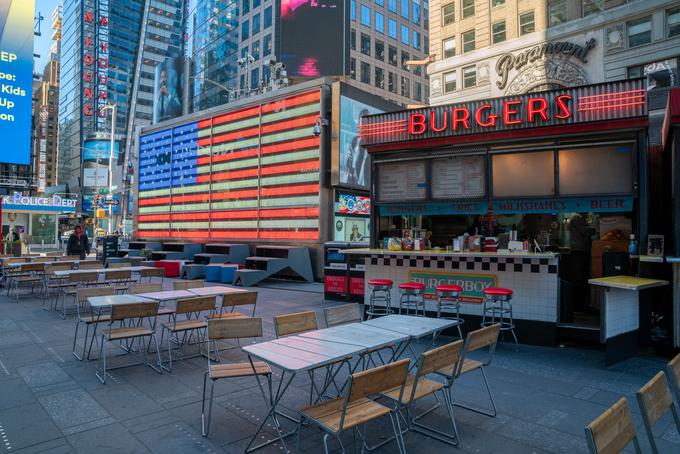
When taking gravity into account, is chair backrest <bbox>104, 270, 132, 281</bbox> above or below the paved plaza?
above

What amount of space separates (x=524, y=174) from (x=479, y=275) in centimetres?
206

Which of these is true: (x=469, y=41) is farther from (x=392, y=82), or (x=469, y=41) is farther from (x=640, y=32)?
(x=392, y=82)

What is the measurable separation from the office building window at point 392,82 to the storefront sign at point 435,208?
41.3 metres

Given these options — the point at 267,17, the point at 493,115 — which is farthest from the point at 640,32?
the point at 267,17

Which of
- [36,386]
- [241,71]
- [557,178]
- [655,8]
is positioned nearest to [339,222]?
[557,178]

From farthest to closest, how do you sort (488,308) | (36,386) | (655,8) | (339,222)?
(655,8) → (339,222) → (488,308) → (36,386)

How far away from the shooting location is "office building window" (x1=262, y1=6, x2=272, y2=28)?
4584 centimetres

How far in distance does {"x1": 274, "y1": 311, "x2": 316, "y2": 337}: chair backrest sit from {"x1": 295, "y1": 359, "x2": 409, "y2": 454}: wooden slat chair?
1.40 meters

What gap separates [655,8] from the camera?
24.4 m

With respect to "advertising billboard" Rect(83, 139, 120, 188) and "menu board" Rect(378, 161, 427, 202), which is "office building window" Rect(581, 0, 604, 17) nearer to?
"menu board" Rect(378, 161, 427, 202)

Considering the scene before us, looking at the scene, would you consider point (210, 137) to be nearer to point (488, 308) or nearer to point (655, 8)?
point (488, 308)

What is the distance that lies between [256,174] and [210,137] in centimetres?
388

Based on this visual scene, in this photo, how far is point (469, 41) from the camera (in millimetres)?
34719

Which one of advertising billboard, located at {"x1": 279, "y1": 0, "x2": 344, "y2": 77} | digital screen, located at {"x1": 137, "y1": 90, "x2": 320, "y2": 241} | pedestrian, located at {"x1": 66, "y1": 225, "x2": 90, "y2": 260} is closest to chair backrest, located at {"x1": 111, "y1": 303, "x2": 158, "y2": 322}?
digital screen, located at {"x1": 137, "y1": 90, "x2": 320, "y2": 241}
